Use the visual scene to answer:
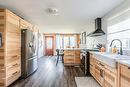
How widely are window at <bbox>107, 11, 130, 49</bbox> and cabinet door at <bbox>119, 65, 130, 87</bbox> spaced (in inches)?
60.1

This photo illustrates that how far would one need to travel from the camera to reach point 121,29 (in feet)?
12.8

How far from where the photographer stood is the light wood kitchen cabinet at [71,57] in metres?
6.90

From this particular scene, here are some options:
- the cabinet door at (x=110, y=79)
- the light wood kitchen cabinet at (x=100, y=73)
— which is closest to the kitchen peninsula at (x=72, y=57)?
the light wood kitchen cabinet at (x=100, y=73)

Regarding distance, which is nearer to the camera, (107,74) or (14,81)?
(107,74)

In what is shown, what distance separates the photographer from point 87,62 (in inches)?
199

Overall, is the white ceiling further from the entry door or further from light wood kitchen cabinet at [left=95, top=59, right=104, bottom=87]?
the entry door

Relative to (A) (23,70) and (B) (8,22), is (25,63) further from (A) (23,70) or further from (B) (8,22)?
(B) (8,22)

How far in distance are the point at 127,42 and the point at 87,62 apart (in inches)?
74.0

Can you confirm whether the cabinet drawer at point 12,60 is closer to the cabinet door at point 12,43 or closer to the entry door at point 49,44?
the cabinet door at point 12,43

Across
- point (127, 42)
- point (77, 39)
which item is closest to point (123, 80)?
point (127, 42)

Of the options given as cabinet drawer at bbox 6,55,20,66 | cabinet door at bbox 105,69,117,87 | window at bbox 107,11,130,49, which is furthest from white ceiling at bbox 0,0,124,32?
cabinet door at bbox 105,69,117,87

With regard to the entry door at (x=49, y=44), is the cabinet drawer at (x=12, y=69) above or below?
below

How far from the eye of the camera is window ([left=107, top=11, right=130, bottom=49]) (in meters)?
3.52

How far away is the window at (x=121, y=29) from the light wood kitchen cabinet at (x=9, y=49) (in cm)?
310
